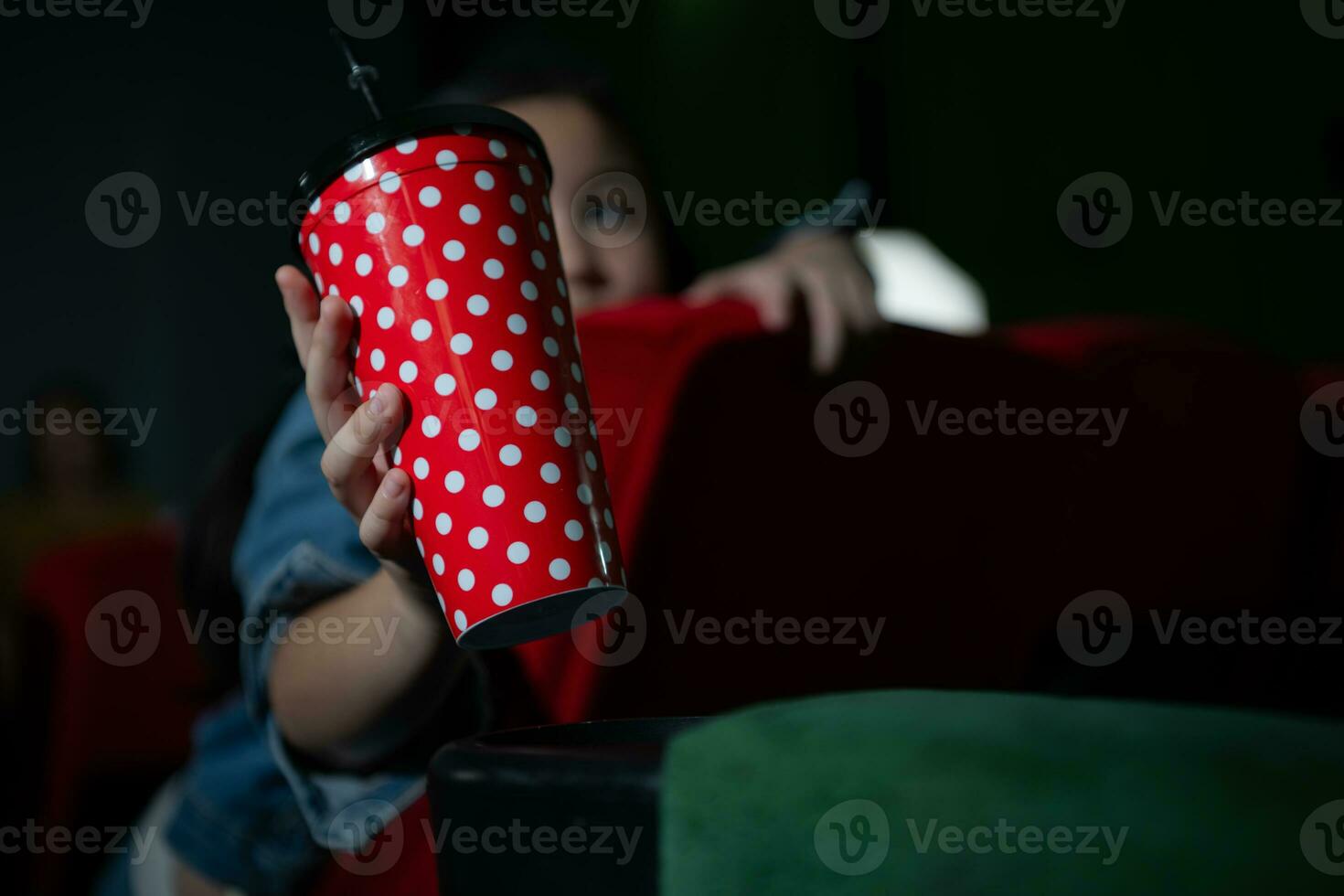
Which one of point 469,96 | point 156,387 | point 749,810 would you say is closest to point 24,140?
point 156,387

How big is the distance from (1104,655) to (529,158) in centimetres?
57

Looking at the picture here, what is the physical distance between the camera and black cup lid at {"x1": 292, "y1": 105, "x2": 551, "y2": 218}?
0.40 meters

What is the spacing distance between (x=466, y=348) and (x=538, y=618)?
122 mm

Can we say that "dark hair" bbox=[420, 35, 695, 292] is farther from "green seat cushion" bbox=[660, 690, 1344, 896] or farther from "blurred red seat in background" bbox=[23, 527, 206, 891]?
"blurred red seat in background" bbox=[23, 527, 206, 891]

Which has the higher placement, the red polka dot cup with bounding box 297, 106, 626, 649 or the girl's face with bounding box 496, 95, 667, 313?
the girl's face with bounding box 496, 95, 667, 313

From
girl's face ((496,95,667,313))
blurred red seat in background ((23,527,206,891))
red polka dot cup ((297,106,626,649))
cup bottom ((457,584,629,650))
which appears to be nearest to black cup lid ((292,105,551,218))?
red polka dot cup ((297,106,626,649))

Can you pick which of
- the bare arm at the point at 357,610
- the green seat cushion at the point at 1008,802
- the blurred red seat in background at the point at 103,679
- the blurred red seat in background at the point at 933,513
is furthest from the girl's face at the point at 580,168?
the blurred red seat in background at the point at 103,679

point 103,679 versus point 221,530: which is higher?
point 221,530

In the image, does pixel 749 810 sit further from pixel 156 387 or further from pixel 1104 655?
pixel 156 387

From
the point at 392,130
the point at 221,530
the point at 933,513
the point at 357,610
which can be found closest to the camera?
the point at 392,130

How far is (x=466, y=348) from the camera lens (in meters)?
0.41

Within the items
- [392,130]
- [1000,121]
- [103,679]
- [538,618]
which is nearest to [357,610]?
[538,618]

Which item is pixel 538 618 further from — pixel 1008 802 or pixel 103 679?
pixel 103 679

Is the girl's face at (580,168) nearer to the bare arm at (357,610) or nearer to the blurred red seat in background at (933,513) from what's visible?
the blurred red seat in background at (933,513)
